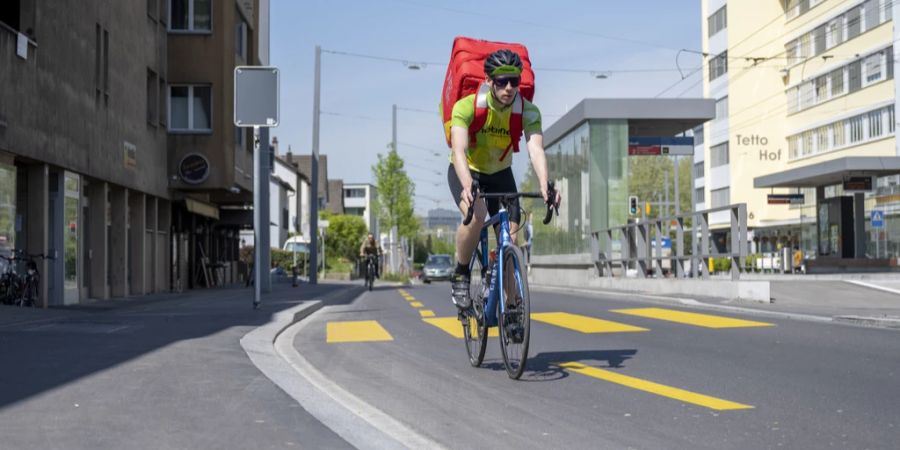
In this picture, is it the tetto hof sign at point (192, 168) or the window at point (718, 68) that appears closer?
the tetto hof sign at point (192, 168)

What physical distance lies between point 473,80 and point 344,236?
112065 millimetres

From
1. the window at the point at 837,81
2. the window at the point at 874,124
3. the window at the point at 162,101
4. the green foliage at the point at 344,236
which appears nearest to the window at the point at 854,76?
the window at the point at 837,81

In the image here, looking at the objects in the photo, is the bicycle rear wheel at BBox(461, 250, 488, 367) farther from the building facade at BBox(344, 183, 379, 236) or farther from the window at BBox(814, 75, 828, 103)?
the building facade at BBox(344, 183, 379, 236)

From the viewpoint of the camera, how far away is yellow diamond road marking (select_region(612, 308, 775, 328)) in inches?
417

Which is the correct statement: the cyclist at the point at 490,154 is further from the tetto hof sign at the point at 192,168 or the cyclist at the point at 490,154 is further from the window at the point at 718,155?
the window at the point at 718,155

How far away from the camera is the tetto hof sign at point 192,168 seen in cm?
2802

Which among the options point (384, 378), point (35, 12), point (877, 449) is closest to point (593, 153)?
point (35, 12)

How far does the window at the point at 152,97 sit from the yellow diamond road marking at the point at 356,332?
15.6m

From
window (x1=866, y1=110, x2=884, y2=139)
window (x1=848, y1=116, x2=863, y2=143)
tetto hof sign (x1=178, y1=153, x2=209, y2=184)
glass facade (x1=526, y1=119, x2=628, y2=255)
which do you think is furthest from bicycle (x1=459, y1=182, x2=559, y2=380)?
window (x1=848, y1=116, x2=863, y2=143)

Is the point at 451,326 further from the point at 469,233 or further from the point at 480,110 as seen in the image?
the point at 480,110

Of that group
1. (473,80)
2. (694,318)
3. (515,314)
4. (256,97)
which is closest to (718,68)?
(256,97)

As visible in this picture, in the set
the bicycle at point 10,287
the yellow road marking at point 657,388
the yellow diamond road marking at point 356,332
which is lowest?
the yellow diamond road marking at point 356,332

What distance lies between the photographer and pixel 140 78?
81.0ft

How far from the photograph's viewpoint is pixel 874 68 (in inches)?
2288
